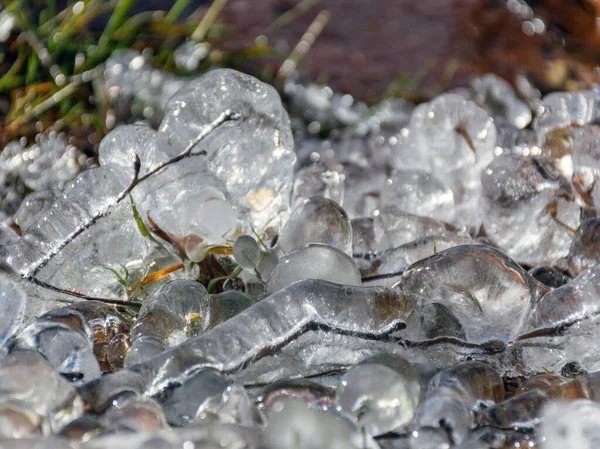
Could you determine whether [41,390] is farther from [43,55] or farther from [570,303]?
[43,55]

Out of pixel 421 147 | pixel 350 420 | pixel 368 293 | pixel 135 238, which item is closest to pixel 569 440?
pixel 350 420

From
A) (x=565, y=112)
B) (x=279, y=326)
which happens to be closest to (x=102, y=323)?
(x=279, y=326)

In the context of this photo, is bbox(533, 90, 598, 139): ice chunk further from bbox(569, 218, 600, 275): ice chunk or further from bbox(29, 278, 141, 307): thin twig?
bbox(29, 278, 141, 307): thin twig

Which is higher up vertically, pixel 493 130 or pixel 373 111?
pixel 493 130

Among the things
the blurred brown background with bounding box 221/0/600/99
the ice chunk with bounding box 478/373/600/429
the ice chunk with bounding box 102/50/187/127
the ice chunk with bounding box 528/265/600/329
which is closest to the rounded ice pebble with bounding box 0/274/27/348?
the ice chunk with bounding box 478/373/600/429

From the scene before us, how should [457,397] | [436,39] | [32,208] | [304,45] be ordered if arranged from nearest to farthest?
[457,397]
[32,208]
[304,45]
[436,39]

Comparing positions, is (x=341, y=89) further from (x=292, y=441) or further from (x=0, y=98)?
(x=292, y=441)
